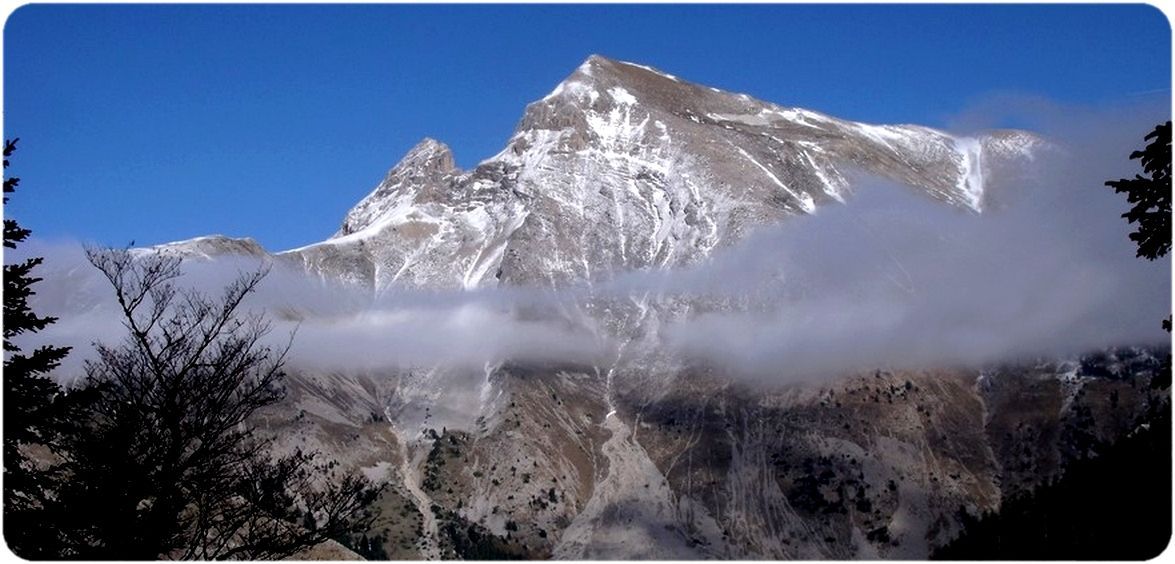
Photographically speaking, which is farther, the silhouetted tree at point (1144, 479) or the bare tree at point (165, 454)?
the silhouetted tree at point (1144, 479)

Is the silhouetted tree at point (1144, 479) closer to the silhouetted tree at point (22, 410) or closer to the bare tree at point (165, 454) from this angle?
the bare tree at point (165, 454)

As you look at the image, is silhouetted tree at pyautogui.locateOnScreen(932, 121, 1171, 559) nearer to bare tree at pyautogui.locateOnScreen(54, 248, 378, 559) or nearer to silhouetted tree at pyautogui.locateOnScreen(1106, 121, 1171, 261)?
silhouetted tree at pyautogui.locateOnScreen(1106, 121, 1171, 261)

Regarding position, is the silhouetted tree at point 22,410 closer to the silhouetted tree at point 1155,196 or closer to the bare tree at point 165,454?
the bare tree at point 165,454

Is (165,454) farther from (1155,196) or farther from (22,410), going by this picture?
(1155,196)

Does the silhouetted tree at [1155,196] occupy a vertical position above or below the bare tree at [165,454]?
above

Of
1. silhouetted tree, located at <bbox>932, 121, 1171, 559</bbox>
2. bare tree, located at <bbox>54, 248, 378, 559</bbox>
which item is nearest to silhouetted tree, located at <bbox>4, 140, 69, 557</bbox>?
bare tree, located at <bbox>54, 248, 378, 559</bbox>

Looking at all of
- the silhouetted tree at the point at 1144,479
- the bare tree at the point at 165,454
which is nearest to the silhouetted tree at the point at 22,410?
the bare tree at the point at 165,454

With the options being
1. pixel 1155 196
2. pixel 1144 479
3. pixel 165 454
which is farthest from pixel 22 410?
pixel 1144 479

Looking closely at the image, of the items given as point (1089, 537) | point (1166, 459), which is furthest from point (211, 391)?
point (1089, 537)
